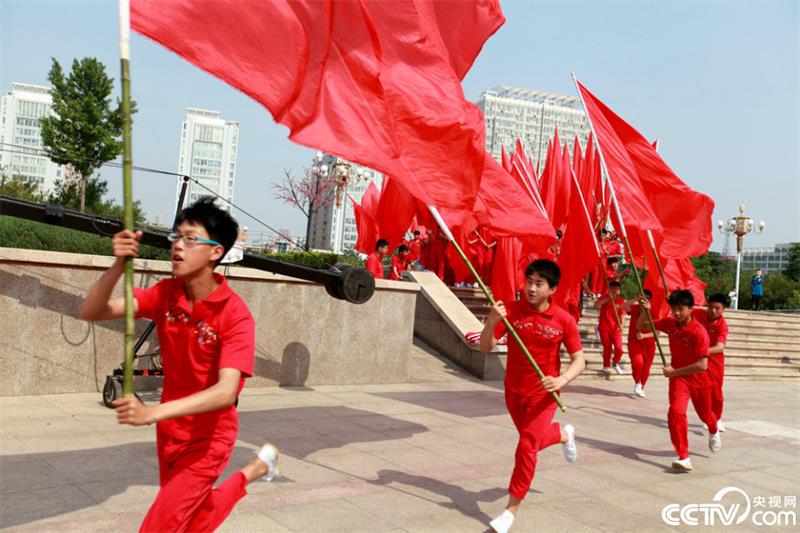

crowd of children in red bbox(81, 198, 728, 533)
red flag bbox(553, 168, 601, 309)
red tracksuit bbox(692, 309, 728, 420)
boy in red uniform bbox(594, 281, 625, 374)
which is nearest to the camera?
crowd of children in red bbox(81, 198, 728, 533)

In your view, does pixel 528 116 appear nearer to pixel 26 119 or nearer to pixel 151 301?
pixel 26 119

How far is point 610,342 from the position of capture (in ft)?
44.2

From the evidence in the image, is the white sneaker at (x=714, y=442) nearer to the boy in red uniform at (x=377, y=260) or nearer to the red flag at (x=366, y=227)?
the boy in red uniform at (x=377, y=260)

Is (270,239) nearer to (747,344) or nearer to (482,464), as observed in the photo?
(482,464)

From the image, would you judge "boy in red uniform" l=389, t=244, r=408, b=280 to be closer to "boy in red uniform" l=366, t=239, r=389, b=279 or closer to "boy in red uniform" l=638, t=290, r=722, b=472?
"boy in red uniform" l=366, t=239, r=389, b=279

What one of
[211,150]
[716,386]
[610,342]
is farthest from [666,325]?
[211,150]

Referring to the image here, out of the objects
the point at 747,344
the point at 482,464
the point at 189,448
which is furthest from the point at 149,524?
the point at 747,344

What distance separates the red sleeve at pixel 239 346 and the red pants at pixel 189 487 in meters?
0.40

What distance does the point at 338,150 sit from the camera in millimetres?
5234

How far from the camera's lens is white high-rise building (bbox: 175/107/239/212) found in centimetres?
9388

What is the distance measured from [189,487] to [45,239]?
6.59 m

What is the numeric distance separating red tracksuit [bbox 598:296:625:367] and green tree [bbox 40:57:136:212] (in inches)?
964

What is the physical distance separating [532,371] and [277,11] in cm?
308

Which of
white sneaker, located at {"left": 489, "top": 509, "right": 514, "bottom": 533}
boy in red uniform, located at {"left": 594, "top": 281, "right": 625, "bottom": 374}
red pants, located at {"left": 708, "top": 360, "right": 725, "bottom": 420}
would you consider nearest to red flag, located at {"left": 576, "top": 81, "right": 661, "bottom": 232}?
red pants, located at {"left": 708, "top": 360, "right": 725, "bottom": 420}
